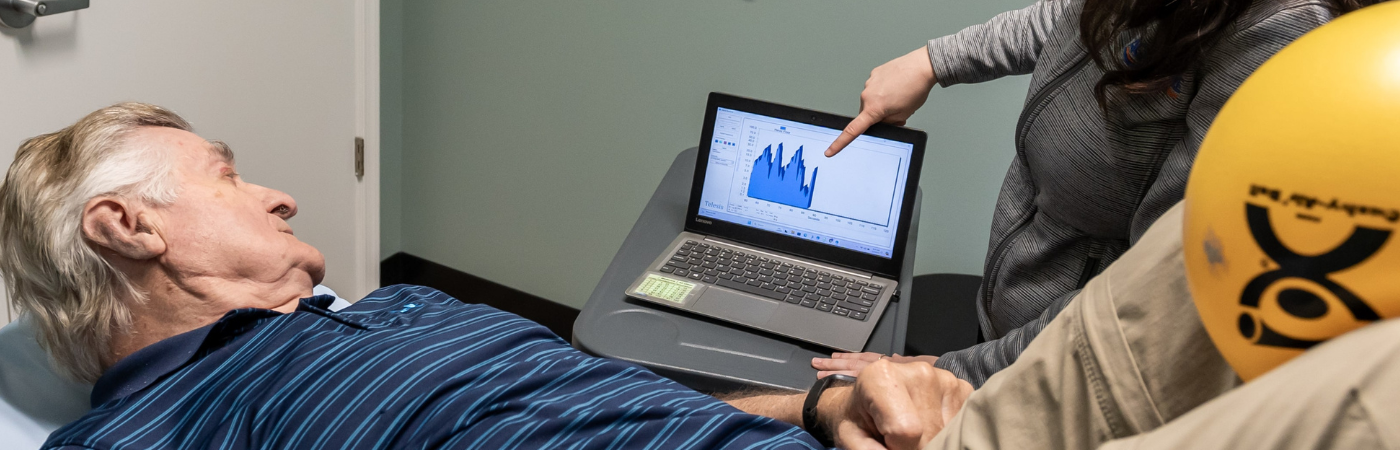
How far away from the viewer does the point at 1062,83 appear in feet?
3.41

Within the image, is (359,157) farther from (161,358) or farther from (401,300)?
(161,358)

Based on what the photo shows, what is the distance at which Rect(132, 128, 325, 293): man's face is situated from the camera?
4.00ft

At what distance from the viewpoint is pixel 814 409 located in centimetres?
110

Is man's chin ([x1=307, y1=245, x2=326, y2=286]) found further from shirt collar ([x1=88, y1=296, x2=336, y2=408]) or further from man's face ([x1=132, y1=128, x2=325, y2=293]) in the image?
shirt collar ([x1=88, y1=296, x2=336, y2=408])

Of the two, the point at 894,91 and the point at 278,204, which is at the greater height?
the point at 894,91

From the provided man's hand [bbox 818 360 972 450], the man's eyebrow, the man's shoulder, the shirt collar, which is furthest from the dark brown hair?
the man's eyebrow

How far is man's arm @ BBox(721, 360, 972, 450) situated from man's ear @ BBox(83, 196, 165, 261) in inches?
35.4

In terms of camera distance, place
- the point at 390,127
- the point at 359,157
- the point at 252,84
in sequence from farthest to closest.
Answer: the point at 390,127 → the point at 359,157 → the point at 252,84

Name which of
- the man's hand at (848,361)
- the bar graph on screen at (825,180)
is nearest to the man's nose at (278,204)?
the bar graph on screen at (825,180)

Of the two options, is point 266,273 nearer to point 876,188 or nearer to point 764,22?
point 876,188

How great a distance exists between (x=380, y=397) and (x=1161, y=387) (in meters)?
0.86

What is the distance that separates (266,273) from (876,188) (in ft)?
2.96

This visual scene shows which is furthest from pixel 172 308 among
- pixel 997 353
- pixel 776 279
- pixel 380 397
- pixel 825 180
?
pixel 997 353

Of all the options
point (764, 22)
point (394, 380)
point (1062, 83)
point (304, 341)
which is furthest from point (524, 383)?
point (764, 22)
